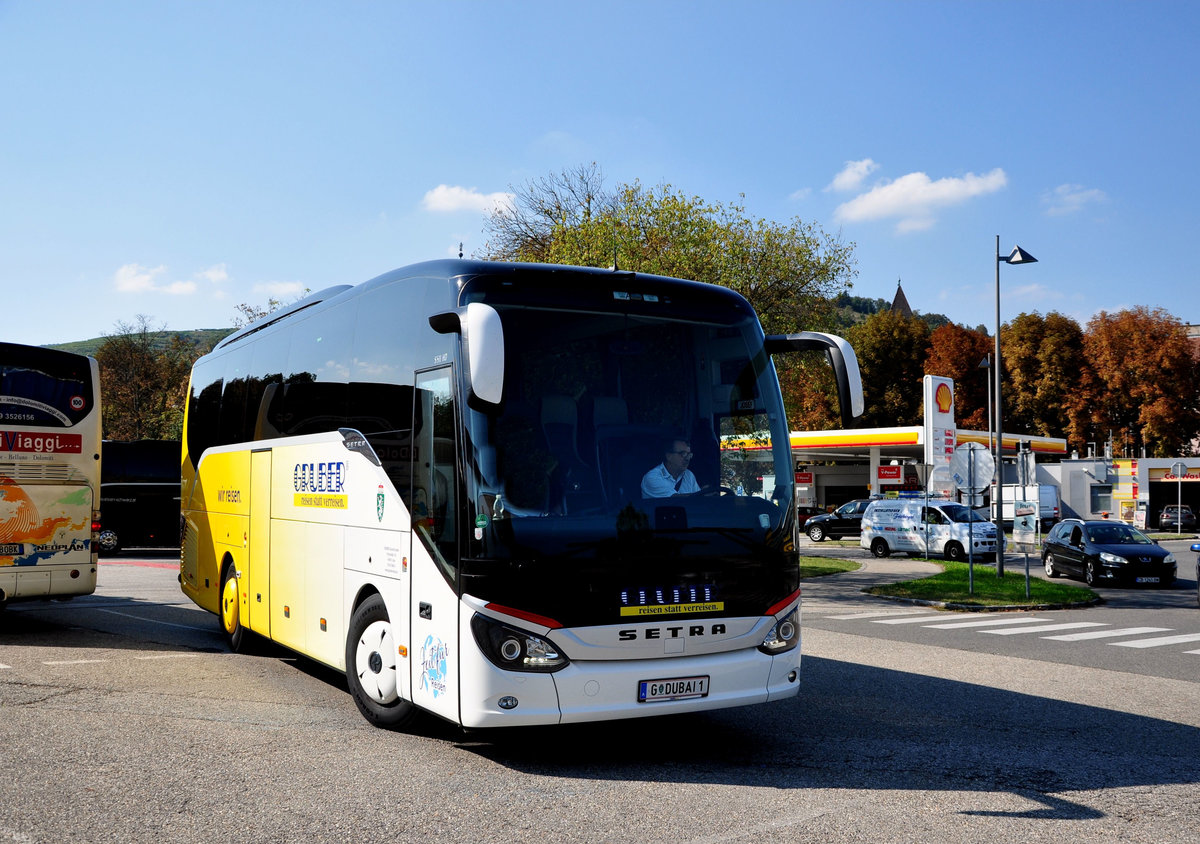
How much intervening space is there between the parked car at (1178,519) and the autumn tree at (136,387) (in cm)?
5504

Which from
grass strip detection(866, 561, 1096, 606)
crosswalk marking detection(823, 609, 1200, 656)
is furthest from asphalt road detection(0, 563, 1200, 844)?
grass strip detection(866, 561, 1096, 606)

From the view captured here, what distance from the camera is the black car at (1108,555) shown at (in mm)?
24266

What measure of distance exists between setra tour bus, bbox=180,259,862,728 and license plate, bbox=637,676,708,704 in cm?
1

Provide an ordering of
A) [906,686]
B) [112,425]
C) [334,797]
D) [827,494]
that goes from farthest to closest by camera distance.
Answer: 1. [827,494]
2. [112,425]
3. [906,686]
4. [334,797]

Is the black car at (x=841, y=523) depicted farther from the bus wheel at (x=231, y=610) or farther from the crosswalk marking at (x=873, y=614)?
the bus wheel at (x=231, y=610)

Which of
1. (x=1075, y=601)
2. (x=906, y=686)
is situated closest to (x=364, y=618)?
(x=906, y=686)

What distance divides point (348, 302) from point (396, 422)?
1999mm

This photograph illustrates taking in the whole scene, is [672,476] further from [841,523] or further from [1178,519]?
[1178,519]

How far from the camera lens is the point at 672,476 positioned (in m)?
6.77

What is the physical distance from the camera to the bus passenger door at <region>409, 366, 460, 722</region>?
6449mm

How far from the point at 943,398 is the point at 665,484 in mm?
26509

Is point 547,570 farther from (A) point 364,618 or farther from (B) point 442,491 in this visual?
(A) point 364,618

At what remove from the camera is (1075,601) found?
807 inches

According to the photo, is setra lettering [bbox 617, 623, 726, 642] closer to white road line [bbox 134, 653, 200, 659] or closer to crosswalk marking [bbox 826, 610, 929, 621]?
white road line [bbox 134, 653, 200, 659]
